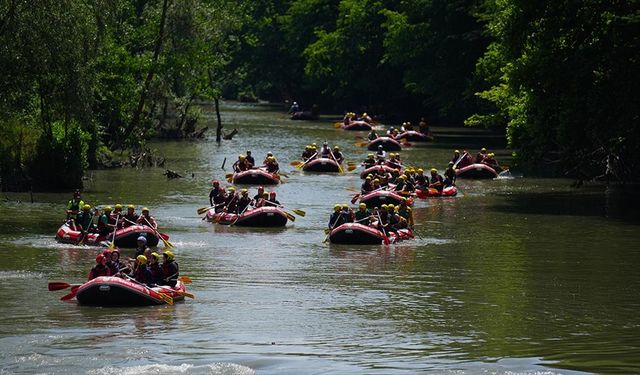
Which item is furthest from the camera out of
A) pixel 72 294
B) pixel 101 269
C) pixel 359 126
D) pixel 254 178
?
pixel 359 126

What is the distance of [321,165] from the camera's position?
210 feet

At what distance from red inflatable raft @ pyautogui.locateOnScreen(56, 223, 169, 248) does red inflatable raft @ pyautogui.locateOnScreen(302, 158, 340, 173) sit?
24.1 m

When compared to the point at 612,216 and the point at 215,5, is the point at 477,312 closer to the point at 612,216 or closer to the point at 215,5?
the point at 612,216

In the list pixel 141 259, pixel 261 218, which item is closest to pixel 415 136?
pixel 261 218

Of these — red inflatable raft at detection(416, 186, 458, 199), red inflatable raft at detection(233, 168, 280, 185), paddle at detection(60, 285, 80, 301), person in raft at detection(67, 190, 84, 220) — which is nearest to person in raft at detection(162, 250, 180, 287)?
paddle at detection(60, 285, 80, 301)

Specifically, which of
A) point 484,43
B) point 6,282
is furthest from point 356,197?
point 484,43

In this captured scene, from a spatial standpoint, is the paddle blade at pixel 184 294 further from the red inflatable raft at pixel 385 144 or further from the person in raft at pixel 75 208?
the red inflatable raft at pixel 385 144

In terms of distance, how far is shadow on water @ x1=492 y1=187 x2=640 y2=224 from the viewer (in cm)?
4800

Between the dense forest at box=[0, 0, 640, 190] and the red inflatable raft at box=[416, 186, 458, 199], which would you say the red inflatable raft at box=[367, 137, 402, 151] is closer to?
the dense forest at box=[0, 0, 640, 190]

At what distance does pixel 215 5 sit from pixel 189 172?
41.7ft

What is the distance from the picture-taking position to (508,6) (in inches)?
2062

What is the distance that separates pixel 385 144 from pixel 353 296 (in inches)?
1790

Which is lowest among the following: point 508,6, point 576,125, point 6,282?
point 6,282

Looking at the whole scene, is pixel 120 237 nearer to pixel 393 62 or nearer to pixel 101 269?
pixel 101 269
